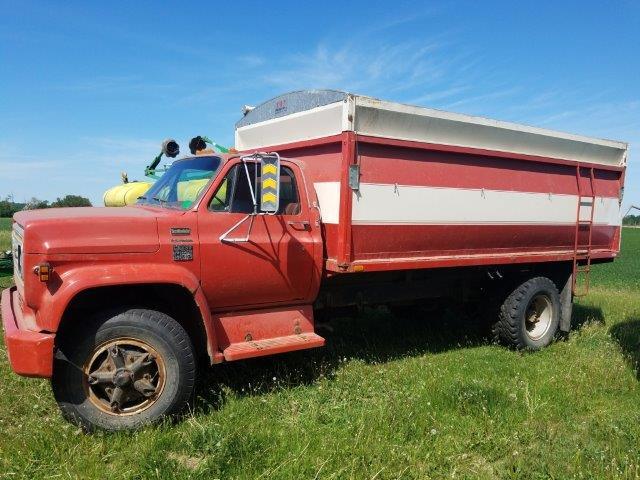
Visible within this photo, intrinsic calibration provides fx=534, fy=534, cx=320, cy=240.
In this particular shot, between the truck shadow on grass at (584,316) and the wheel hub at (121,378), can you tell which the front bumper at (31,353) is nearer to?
the wheel hub at (121,378)

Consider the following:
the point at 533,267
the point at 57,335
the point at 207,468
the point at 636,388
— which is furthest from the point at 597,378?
the point at 57,335

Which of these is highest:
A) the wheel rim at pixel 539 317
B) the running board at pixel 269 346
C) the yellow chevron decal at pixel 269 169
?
the yellow chevron decal at pixel 269 169

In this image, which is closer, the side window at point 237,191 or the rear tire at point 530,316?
the side window at point 237,191

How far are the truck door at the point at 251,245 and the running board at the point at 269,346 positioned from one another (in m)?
0.33

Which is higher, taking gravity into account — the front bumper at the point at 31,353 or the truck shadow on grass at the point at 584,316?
the front bumper at the point at 31,353

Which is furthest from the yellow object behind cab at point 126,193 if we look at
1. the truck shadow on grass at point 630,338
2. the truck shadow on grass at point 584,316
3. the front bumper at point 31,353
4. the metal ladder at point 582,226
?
the truck shadow on grass at point 584,316

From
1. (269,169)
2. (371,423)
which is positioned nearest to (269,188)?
(269,169)

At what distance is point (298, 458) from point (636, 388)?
3532 millimetres

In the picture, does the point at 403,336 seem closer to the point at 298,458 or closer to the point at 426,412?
the point at 426,412

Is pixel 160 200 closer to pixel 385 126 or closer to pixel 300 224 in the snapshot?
pixel 300 224

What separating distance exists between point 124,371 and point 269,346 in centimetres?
117

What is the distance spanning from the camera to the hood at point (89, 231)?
3.68 metres

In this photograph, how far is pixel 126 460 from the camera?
352 centimetres

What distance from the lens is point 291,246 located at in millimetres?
4723
